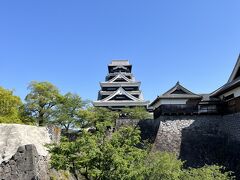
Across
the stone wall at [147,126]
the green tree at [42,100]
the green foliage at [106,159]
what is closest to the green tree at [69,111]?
the green tree at [42,100]

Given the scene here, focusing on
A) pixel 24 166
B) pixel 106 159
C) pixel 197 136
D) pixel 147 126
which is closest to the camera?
pixel 106 159

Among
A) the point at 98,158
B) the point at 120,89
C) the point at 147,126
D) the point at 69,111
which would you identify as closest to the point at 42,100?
the point at 69,111

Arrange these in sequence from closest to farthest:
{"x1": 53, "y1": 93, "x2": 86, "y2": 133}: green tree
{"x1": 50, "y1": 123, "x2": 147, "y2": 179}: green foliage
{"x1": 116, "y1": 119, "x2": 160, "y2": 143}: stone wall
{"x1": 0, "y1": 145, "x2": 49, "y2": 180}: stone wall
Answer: {"x1": 50, "y1": 123, "x2": 147, "y2": 179}: green foliage, {"x1": 0, "y1": 145, "x2": 49, "y2": 180}: stone wall, {"x1": 116, "y1": 119, "x2": 160, "y2": 143}: stone wall, {"x1": 53, "y1": 93, "x2": 86, "y2": 133}: green tree

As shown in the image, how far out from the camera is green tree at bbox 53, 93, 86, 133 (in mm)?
20812

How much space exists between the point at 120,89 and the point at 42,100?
37.4 feet

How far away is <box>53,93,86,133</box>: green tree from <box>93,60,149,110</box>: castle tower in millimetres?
7306

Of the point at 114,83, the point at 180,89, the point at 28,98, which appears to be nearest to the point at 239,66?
the point at 180,89

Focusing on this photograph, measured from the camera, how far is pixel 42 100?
2109 centimetres

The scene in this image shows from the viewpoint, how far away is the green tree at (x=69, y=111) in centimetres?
2081

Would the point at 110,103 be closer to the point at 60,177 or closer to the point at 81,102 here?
the point at 81,102

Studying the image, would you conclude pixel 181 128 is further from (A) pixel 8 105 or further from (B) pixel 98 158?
(A) pixel 8 105

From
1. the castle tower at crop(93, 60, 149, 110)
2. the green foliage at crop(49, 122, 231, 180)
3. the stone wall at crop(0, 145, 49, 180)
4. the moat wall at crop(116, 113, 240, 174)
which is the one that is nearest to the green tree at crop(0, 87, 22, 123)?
the moat wall at crop(116, 113, 240, 174)

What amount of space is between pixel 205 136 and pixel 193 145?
0.91 metres

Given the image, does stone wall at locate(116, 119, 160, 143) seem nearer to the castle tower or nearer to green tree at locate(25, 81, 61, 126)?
green tree at locate(25, 81, 61, 126)
